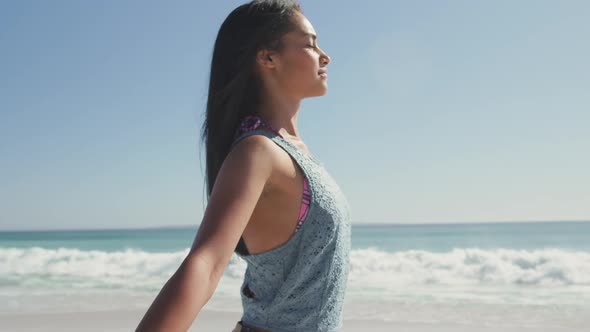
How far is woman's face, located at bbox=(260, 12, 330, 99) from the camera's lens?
1312 millimetres

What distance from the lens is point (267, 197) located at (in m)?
1.04

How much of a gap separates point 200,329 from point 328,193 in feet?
18.7

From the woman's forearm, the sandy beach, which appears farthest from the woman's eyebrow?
the sandy beach

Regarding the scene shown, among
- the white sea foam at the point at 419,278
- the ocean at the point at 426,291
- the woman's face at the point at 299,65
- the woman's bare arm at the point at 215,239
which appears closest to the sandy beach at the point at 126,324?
the ocean at the point at 426,291

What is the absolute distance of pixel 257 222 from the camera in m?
1.09

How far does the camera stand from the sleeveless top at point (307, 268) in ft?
3.68

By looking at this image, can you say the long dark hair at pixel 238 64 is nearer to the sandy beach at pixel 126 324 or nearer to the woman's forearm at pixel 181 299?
the woman's forearm at pixel 181 299

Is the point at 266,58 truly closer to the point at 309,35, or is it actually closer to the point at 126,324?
the point at 309,35

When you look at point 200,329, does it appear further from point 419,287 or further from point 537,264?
point 537,264

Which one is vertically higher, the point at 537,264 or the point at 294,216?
the point at 537,264

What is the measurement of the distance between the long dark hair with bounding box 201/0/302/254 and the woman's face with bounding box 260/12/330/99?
23mm

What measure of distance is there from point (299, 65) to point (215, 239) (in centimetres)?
62

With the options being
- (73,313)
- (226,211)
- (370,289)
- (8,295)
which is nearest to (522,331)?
(370,289)

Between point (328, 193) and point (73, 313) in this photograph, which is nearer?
point (328, 193)
